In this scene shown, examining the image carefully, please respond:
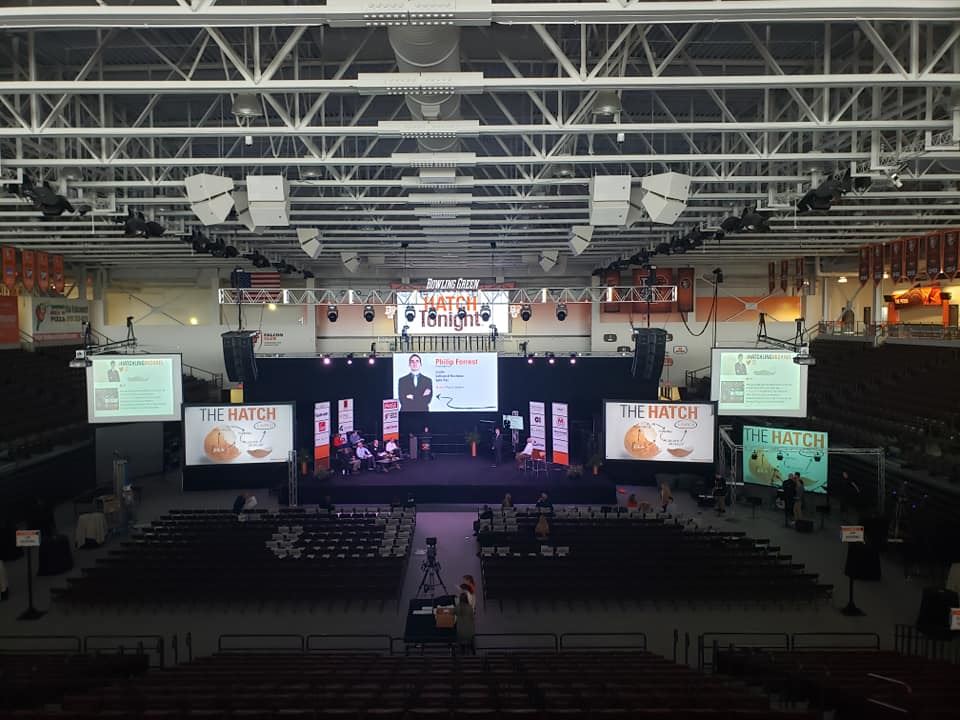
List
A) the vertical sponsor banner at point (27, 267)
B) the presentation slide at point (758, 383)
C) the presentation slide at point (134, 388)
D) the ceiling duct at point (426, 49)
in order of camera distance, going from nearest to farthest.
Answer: the ceiling duct at point (426, 49)
the presentation slide at point (758, 383)
the presentation slide at point (134, 388)
the vertical sponsor banner at point (27, 267)

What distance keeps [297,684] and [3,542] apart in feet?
35.1

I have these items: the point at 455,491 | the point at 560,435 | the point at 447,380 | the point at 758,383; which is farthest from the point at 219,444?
the point at 758,383

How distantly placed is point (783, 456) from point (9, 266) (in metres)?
22.8

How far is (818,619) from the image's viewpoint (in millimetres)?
10758

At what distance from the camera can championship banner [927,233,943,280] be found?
18.3 metres

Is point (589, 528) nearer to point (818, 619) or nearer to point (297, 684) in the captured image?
point (818, 619)

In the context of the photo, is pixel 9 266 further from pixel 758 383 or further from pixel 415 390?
pixel 758 383

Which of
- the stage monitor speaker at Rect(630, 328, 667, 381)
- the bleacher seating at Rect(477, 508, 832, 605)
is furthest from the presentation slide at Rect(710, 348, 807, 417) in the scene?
the bleacher seating at Rect(477, 508, 832, 605)

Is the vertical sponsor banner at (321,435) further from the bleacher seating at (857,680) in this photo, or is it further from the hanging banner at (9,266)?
the bleacher seating at (857,680)

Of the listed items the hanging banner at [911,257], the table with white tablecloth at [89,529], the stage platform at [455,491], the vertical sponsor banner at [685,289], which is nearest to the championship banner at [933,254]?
the hanging banner at [911,257]

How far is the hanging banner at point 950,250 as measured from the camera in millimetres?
17266

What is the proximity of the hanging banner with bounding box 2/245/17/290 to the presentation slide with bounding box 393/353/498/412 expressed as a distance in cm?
1178

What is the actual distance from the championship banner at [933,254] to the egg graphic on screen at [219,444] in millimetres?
20821

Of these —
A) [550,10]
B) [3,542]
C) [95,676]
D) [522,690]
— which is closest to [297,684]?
[522,690]
